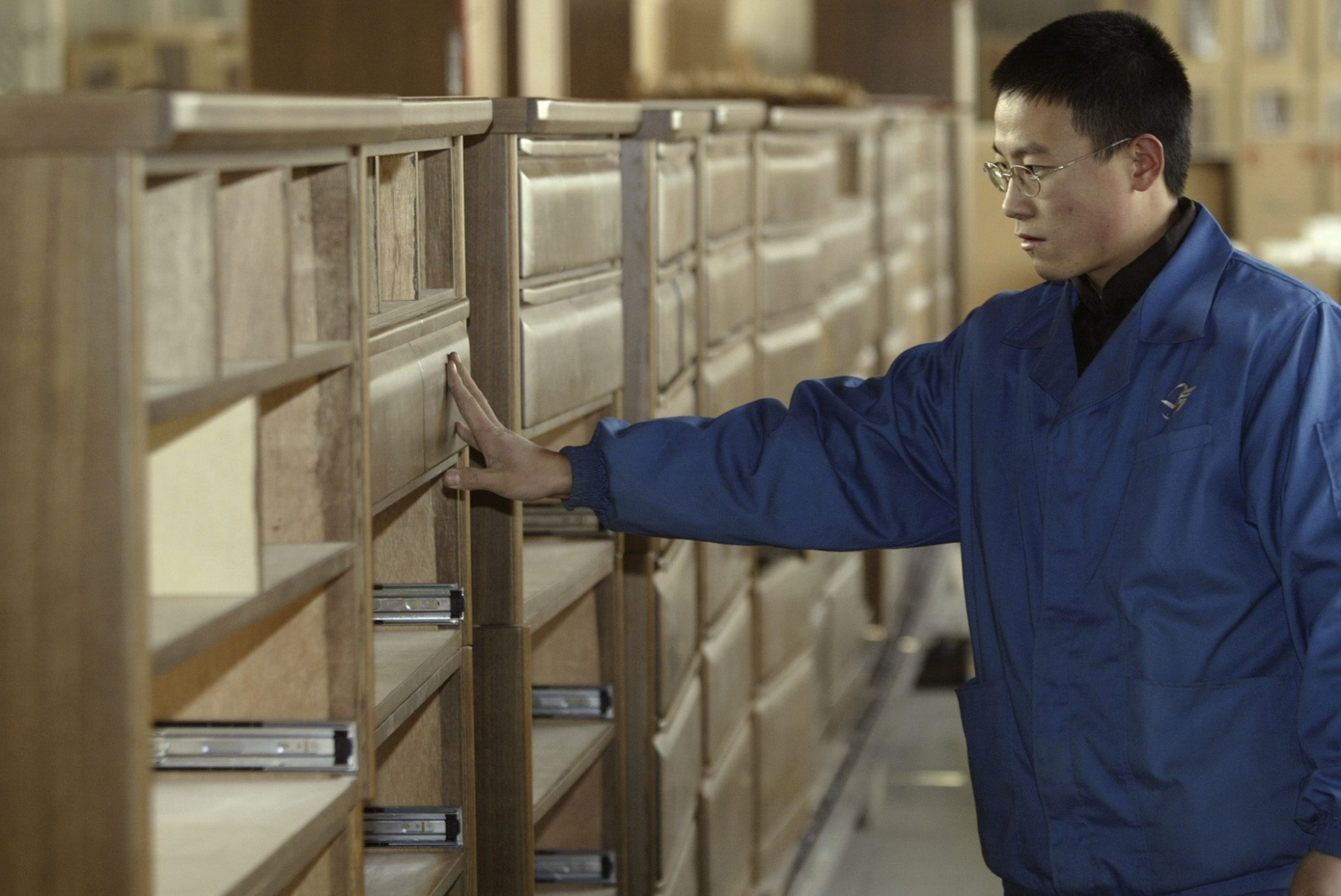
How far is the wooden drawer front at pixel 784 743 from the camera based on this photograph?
171 inches

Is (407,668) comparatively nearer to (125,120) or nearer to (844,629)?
(125,120)

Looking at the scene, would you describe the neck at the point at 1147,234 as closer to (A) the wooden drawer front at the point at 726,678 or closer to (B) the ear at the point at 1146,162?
(B) the ear at the point at 1146,162

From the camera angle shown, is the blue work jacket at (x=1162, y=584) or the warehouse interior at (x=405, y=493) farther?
the blue work jacket at (x=1162, y=584)

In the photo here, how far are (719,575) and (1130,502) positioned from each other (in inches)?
71.6

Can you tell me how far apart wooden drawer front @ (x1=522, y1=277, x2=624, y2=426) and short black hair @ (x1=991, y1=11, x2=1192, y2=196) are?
0.73 meters

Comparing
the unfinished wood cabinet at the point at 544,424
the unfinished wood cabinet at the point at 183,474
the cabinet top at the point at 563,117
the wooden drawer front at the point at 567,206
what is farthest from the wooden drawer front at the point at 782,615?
the unfinished wood cabinet at the point at 183,474

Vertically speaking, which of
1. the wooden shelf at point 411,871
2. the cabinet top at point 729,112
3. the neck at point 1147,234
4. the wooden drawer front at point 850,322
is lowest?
the wooden shelf at point 411,871

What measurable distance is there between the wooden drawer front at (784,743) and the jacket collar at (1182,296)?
224 centimetres

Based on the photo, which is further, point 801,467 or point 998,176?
point 801,467

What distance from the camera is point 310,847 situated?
5.16ft

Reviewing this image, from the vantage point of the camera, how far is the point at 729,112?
11.9 feet

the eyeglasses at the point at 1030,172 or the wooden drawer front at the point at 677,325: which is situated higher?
the eyeglasses at the point at 1030,172

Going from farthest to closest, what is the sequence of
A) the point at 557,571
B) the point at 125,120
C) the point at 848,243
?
the point at 848,243 < the point at 557,571 < the point at 125,120

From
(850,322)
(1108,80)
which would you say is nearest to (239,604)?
(1108,80)
